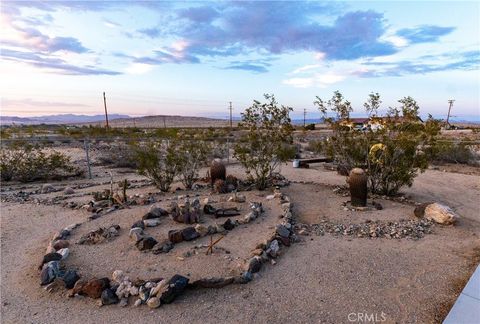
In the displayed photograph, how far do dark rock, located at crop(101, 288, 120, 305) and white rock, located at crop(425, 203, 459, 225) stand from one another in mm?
6458

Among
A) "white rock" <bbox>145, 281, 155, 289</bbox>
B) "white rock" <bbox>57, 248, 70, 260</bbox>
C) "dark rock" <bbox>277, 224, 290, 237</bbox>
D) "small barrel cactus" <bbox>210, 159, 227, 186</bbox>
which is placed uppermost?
"small barrel cactus" <bbox>210, 159, 227, 186</bbox>

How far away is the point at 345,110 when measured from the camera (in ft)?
32.8

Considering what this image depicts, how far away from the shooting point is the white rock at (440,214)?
704 centimetres

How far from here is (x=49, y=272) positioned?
491 cm

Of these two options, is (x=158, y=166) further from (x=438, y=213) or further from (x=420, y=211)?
(x=438, y=213)

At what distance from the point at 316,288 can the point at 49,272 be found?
3.84 meters

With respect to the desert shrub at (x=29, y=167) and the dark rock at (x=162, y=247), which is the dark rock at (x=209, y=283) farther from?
the desert shrub at (x=29, y=167)

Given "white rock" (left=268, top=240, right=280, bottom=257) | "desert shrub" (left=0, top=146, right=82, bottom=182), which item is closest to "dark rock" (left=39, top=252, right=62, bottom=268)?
"white rock" (left=268, top=240, right=280, bottom=257)

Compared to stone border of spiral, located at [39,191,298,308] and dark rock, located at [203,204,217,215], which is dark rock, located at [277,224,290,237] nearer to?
stone border of spiral, located at [39,191,298,308]

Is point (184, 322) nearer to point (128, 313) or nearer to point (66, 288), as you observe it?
point (128, 313)

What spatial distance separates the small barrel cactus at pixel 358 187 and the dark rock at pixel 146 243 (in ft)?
16.3

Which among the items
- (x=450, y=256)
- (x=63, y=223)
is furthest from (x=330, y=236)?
(x=63, y=223)

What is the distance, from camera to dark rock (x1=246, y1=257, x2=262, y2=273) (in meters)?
4.97

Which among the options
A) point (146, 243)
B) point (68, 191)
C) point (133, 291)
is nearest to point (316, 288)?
point (133, 291)
